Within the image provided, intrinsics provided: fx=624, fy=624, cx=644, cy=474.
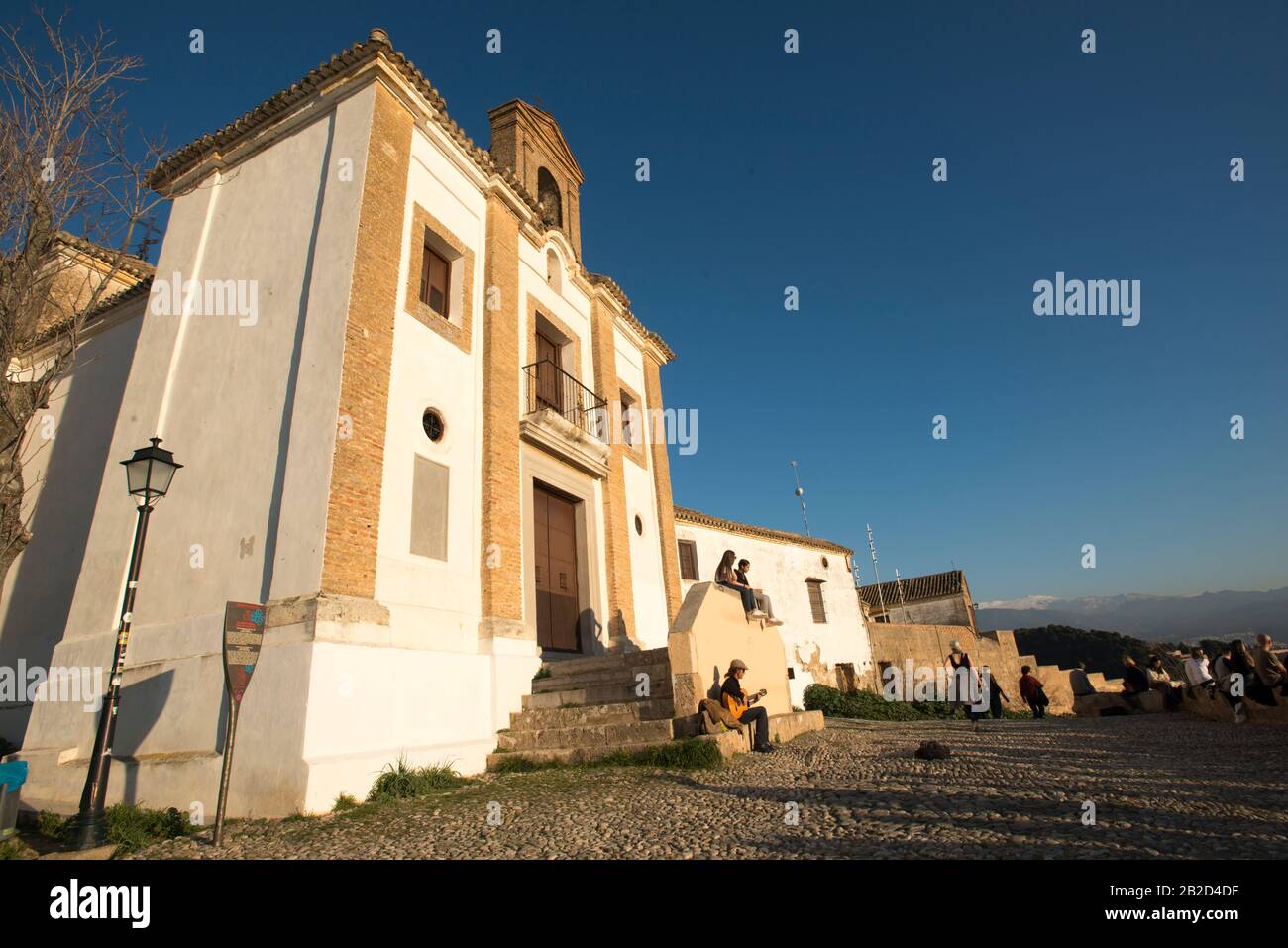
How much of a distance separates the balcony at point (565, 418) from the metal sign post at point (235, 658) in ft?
19.3

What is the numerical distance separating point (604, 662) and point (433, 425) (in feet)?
14.0

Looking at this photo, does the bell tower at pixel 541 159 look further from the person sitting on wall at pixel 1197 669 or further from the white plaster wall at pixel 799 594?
the person sitting on wall at pixel 1197 669

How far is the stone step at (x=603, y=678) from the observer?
846cm

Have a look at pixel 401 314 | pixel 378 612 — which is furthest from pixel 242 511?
pixel 401 314

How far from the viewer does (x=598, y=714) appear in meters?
8.06

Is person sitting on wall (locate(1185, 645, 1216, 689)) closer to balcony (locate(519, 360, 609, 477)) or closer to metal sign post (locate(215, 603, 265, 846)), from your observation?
balcony (locate(519, 360, 609, 477))

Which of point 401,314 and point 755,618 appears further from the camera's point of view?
point 755,618

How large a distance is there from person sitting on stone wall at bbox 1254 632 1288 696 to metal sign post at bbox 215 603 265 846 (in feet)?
43.3

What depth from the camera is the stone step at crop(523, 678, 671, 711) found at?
327 inches

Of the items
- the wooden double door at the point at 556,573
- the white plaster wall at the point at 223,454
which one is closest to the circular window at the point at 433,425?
the white plaster wall at the point at 223,454

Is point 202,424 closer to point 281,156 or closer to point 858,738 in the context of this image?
point 281,156

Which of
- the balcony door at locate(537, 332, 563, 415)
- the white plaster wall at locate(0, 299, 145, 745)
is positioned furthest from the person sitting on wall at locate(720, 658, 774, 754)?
the white plaster wall at locate(0, 299, 145, 745)

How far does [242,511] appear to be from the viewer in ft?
26.1

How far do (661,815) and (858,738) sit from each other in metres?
5.51
